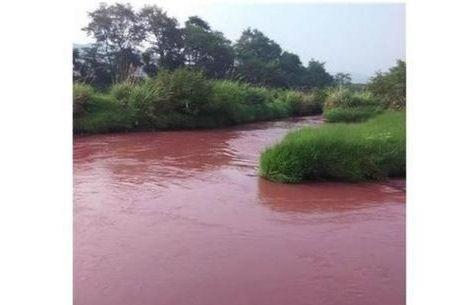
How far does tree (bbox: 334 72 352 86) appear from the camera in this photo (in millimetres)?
2916

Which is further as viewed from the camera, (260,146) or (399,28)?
(260,146)

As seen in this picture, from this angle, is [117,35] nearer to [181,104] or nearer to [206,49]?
[206,49]

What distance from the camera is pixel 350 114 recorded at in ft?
10.6

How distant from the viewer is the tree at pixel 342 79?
292cm

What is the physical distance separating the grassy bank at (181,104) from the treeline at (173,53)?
0.07m

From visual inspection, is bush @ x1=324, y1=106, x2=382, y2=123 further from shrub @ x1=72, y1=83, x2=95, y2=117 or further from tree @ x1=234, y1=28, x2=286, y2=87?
shrub @ x1=72, y1=83, x2=95, y2=117

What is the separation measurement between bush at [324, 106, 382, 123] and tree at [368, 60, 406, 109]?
15 centimetres
